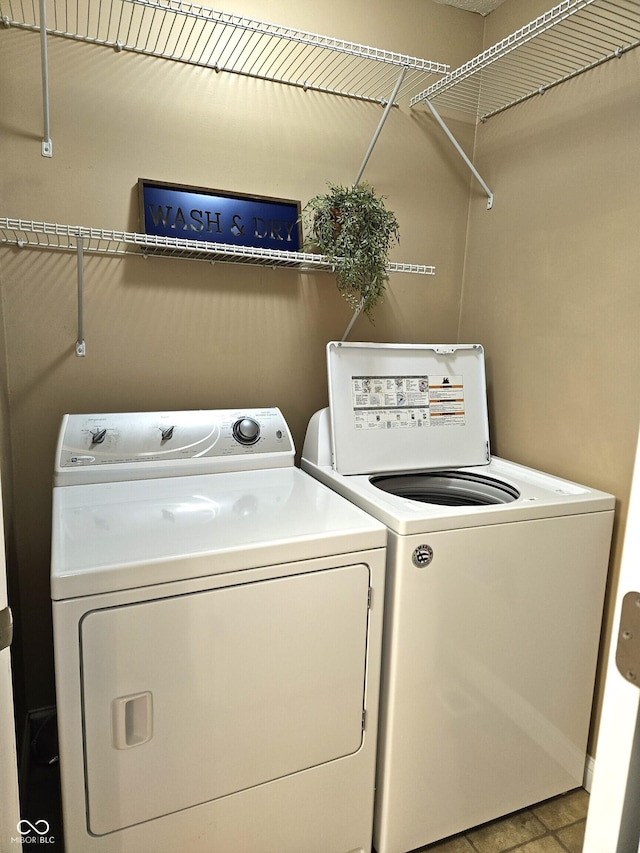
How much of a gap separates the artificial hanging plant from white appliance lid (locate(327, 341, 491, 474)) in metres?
0.22

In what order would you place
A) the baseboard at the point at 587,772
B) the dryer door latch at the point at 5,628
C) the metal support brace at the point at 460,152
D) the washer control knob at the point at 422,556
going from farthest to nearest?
the metal support brace at the point at 460,152 < the baseboard at the point at 587,772 < the washer control knob at the point at 422,556 < the dryer door latch at the point at 5,628

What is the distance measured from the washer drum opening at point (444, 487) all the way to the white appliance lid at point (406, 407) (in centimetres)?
4

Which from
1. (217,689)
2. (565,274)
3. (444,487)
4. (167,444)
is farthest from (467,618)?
(565,274)

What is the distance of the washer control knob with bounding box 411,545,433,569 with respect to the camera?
1.39 meters

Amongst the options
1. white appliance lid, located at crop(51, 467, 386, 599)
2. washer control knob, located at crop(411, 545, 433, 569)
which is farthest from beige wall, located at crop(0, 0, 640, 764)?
washer control knob, located at crop(411, 545, 433, 569)

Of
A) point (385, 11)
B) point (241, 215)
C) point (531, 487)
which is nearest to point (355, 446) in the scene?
point (531, 487)

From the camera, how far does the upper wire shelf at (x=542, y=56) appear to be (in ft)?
5.10

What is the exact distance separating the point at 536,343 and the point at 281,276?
96 cm

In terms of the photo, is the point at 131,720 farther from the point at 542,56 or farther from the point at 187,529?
the point at 542,56

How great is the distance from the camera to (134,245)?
1.83m

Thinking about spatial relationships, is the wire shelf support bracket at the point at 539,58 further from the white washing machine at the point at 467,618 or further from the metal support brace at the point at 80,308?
the metal support brace at the point at 80,308

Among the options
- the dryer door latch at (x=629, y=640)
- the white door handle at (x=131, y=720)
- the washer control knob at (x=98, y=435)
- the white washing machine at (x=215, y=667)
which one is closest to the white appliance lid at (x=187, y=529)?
the white washing machine at (x=215, y=667)

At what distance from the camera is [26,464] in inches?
70.4

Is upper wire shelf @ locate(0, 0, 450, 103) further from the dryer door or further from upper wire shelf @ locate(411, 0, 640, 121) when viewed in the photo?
the dryer door
